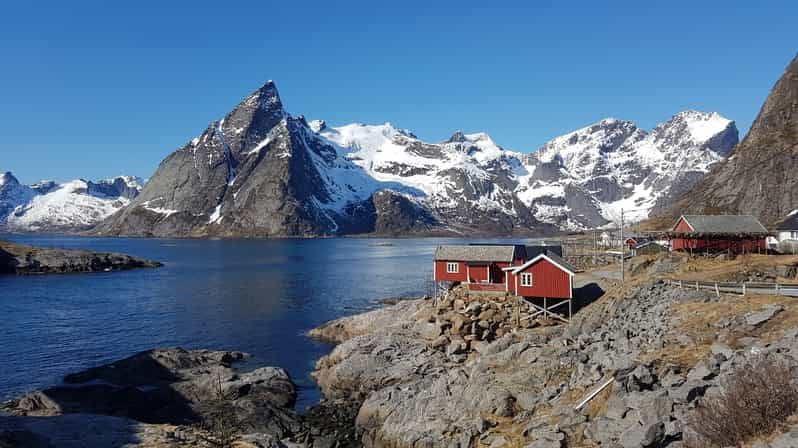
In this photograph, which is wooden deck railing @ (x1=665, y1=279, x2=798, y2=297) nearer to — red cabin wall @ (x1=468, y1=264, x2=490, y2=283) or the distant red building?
red cabin wall @ (x1=468, y1=264, x2=490, y2=283)

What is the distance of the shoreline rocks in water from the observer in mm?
121500

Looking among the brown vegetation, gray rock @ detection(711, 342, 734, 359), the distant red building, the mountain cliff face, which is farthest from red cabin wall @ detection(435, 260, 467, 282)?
the mountain cliff face

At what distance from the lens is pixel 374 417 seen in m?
28.5

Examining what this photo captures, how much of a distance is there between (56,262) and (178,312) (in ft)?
253

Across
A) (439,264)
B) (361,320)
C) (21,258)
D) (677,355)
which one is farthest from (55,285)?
(677,355)

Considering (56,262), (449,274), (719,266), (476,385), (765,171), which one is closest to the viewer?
(476,385)

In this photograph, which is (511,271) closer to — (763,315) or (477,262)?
(477,262)

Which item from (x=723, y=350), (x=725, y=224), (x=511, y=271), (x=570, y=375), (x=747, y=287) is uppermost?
(x=725, y=224)

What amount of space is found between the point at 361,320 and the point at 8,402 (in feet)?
99.6

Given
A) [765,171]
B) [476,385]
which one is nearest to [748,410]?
[476,385]

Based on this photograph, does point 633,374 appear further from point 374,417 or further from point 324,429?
point 324,429

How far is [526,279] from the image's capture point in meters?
47.1

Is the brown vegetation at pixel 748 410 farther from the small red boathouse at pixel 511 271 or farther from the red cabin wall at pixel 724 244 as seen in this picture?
the red cabin wall at pixel 724 244

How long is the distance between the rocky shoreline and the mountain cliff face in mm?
81104
